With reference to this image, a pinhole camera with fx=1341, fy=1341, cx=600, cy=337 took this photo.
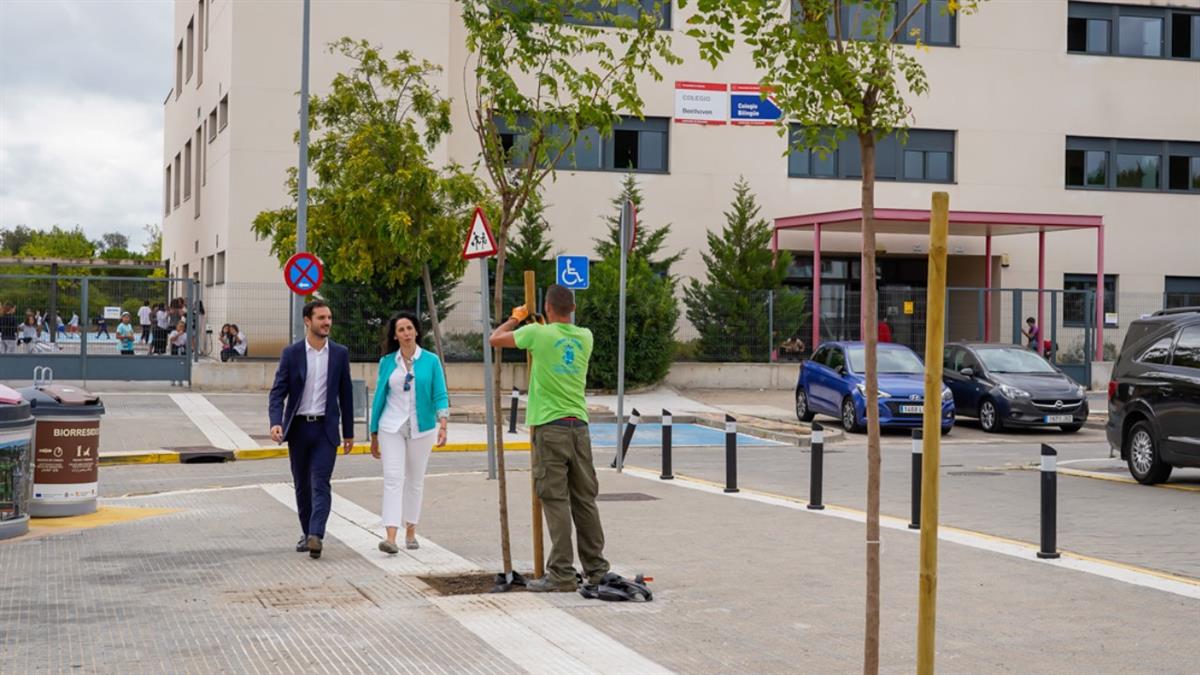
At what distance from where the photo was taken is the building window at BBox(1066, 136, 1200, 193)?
1558 inches

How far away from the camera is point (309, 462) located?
9.82 metres

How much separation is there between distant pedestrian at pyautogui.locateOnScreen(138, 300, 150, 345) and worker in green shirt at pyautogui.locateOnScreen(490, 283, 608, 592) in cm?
2205

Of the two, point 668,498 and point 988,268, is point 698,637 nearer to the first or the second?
point 668,498

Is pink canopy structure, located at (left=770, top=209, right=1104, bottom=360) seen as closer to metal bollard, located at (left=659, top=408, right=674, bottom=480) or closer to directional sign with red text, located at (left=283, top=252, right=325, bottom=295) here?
directional sign with red text, located at (left=283, top=252, right=325, bottom=295)

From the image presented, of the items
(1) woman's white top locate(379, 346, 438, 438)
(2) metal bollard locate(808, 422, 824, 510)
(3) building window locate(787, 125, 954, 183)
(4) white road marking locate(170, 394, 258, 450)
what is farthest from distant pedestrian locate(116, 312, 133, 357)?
(1) woman's white top locate(379, 346, 438, 438)

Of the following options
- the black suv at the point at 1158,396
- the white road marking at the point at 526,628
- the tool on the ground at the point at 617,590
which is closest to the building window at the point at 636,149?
the black suv at the point at 1158,396

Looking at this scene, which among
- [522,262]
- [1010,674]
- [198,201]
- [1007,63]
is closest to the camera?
[1010,674]

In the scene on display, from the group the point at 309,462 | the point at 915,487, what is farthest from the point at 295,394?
the point at 915,487

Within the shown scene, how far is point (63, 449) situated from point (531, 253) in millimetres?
22006

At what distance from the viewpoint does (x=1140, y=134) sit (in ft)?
130

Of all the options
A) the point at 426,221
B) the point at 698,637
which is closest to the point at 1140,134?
the point at 426,221

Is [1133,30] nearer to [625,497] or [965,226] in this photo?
[965,226]

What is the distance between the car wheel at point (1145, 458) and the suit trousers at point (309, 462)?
923 cm

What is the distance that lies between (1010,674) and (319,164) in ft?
66.2
